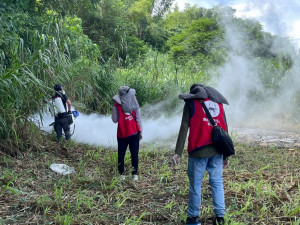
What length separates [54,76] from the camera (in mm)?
6418

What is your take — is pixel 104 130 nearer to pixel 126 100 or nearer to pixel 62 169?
pixel 62 169

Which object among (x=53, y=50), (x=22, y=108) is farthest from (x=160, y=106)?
(x=22, y=108)

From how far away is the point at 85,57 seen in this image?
308 inches

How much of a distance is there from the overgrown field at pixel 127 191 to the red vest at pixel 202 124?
82 centimetres

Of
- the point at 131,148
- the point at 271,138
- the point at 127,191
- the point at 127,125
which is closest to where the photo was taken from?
the point at 127,191

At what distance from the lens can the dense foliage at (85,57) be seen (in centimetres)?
→ 562

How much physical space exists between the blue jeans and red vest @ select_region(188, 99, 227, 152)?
0.61 feet

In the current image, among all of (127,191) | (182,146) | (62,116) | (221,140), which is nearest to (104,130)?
(62,116)

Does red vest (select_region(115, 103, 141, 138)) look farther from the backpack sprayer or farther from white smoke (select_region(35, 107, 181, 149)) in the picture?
A: white smoke (select_region(35, 107, 181, 149))

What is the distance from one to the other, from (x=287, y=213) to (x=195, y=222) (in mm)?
1075

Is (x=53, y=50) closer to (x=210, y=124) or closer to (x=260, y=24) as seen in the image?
(x=210, y=124)


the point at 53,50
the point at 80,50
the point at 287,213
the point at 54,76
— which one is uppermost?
the point at 80,50

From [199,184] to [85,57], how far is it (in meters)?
5.08

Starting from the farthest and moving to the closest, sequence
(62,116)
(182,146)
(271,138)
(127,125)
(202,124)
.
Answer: (271,138)
(62,116)
(127,125)
(182,146)
(202,124)
